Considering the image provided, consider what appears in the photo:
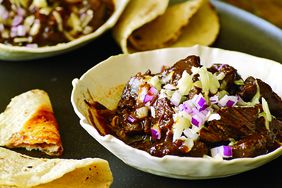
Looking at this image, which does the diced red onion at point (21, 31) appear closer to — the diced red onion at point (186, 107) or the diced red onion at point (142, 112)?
the diced red onion at point (142, 112)

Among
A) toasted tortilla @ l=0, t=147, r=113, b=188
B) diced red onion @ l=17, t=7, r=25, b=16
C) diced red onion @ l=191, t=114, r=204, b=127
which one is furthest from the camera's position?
diced red onion @ l=17, t=7, r=25, b=16

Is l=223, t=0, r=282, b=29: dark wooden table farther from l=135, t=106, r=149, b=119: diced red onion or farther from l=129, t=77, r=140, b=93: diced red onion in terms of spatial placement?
l=135, t=106, r=149, b=119: diced red onion

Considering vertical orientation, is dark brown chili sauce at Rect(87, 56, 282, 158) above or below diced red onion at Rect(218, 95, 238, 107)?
below

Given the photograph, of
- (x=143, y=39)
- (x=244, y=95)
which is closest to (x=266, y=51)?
(x=143, y=39)

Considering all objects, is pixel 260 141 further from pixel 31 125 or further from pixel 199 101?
pixel 31 125

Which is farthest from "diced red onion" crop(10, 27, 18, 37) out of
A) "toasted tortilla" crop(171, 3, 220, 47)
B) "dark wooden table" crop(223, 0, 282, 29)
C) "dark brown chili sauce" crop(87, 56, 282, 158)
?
"dark wooden table" crop(223, 0, 282, 29)

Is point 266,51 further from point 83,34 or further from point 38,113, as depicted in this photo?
point 38,113

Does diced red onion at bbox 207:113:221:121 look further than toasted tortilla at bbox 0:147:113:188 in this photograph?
Yes

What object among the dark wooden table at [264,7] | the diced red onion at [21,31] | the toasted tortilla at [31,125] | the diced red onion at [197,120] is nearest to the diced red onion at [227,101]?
the diced red onion at [197,120]
